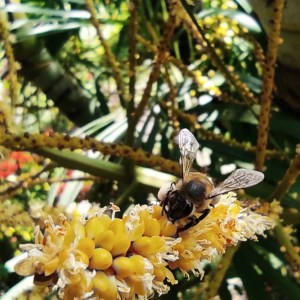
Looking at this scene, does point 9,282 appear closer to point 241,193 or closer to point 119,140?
point 119,140

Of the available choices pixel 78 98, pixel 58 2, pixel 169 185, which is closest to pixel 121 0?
pixel 58 2

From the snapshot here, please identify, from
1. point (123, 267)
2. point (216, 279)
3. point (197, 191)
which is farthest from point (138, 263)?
point (216, 279)

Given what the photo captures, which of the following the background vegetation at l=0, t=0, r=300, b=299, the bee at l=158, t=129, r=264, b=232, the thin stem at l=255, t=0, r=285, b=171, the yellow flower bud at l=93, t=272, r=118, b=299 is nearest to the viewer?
the yellow flower bud at l=93, t=272, r=118, b=299

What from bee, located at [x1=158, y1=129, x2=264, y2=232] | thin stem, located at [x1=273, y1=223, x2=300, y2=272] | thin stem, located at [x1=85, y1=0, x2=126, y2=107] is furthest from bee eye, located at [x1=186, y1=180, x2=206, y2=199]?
thin stem, located at [x1=85, y1=0, x2=126, y2=107]

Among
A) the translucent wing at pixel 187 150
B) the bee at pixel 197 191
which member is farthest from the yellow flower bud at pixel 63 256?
the translucent wing at pixel 187 150

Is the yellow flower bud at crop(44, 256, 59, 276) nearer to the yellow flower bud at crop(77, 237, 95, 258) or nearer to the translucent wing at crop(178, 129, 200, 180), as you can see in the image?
the yellow flower bud at crop(77, 237, 95, 258)

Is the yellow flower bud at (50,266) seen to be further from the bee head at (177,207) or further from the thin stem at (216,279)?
the thin stem at (216,279)
